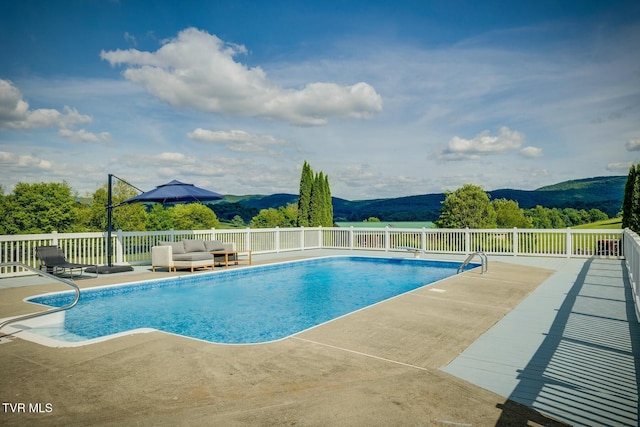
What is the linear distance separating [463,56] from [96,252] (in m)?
13.2

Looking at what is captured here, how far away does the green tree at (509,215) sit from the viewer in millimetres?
45844

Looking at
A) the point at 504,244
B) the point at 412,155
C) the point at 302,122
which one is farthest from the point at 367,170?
the point at 504,244

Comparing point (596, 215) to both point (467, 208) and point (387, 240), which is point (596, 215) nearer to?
point (467, 208)

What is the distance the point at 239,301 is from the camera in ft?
24.2

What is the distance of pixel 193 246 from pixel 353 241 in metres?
6.80

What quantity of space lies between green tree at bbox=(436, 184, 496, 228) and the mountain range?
130 centimetres

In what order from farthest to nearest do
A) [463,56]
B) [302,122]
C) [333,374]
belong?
[302,122]
[463,56]
[333,374]

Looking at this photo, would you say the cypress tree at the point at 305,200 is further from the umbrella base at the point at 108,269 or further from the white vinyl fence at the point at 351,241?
the umbrella base at the point at 108,269

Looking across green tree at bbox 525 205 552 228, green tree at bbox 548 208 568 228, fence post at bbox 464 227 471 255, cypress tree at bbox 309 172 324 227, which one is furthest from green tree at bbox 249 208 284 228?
fence post at bbox 464 227 471 255

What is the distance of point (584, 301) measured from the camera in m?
6.04

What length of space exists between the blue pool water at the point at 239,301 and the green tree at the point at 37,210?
33646mm

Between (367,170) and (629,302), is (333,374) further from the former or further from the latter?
(367,170)

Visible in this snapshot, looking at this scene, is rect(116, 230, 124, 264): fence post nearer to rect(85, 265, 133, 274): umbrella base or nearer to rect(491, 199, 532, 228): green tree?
rect(85, 265, 133, 274): umbrella base

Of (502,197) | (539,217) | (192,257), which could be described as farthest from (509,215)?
(192,257)
